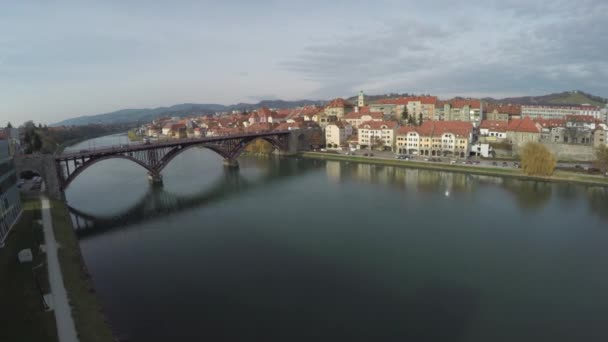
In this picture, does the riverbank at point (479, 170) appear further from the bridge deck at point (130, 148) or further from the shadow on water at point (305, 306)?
the shadow on water at point (305, 306)

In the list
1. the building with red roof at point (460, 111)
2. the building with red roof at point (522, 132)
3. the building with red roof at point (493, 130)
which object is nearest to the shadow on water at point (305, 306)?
the building with red roof at point (522, 132)

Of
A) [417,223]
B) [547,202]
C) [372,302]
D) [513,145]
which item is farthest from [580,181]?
[372,302]

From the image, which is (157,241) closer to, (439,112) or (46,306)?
(46,306)

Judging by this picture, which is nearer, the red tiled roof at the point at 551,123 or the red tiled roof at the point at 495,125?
the red tiled roof at the point at 551,123

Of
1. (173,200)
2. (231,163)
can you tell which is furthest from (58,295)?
(231,163)

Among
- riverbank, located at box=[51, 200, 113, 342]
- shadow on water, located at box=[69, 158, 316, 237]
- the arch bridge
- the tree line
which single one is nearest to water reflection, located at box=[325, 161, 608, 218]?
shadow on water, located at box=[69, 158, 316, 237]
